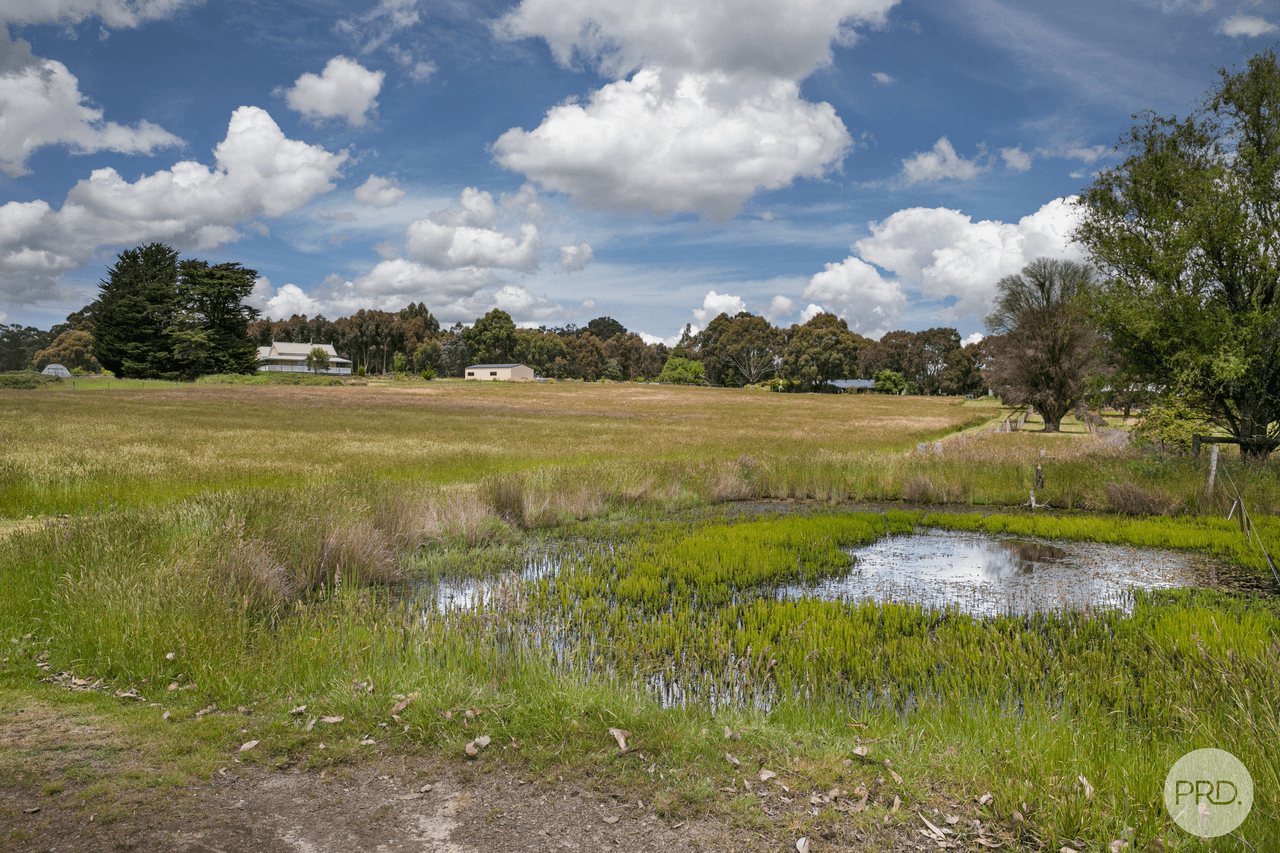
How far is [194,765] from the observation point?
4945 millimetres

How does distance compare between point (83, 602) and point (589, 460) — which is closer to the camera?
point (83, 602)

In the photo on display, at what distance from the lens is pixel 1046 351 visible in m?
44.5

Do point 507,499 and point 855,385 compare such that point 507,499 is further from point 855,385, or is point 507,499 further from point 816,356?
point 855,385

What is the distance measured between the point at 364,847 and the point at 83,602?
5.91m

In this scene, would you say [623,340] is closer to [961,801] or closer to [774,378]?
[774,378]

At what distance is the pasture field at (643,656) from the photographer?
463 centimetres

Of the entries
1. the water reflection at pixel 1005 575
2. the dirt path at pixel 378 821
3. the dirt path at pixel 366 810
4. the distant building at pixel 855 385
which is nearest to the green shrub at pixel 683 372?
the distant building at pixel 855 385

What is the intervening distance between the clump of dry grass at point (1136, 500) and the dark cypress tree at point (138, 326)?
101202 mm

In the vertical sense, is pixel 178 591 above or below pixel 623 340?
below

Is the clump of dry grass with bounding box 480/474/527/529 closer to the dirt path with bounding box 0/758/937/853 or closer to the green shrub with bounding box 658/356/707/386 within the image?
the dirt path with bounding box 0/758/937/853

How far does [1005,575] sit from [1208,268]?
15745 millimetres

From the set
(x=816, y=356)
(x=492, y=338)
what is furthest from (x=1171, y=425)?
(x=492, y=338)

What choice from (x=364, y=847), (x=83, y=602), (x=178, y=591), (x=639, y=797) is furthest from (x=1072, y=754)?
(x=83, y=602)

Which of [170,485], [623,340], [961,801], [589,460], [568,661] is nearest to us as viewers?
[961,801]
